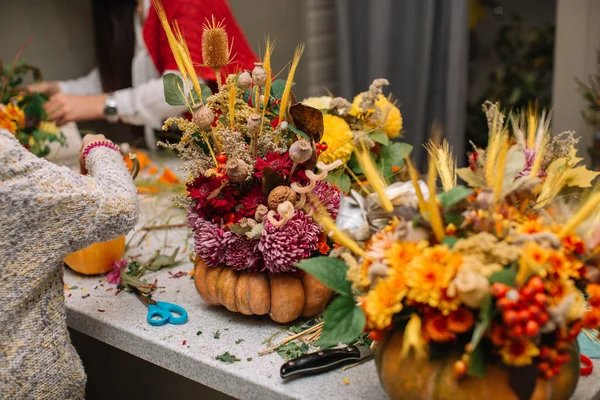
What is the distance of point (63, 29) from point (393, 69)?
1.31 meters

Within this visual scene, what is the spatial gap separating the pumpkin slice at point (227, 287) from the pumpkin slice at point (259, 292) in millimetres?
27

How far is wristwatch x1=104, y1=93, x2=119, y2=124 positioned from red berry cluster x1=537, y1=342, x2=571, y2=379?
68.4 inches

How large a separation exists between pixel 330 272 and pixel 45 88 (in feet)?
5.31

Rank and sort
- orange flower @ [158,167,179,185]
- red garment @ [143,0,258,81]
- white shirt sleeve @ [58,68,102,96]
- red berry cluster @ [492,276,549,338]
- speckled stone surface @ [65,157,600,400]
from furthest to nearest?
white shirt sleeve @ [58,68,102,96], red garment @ [143,0,258,81], orange flower @ [158,167,179,185], speckled stone surface @ [65,157,600,400], red berry cluster @ [492,276,549,338]

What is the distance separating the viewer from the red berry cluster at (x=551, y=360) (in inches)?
26.3

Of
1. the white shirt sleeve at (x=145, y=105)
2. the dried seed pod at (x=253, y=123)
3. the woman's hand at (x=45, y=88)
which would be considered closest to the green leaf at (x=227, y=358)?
the dried seed pod at (x=253, y=123)

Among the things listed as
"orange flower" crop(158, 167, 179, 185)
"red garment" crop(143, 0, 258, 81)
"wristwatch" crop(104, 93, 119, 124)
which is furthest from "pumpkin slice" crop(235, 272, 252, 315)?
"wristwatch" crop(104, 93, 119, 124)

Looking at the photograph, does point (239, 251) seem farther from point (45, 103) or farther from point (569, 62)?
point (569, 62)

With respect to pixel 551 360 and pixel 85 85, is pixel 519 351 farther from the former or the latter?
pixel 85 85

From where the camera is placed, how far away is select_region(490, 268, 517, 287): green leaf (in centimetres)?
66

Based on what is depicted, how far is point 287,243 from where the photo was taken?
94cm

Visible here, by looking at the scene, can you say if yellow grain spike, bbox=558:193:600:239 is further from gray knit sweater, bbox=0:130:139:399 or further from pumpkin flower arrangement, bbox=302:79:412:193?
gray knit sweater, bbox=0:130:139:399

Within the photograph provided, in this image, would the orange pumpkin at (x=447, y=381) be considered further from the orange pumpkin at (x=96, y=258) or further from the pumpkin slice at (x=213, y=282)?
the orange pumpkin at (x=96, y=258)

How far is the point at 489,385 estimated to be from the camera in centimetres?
69
